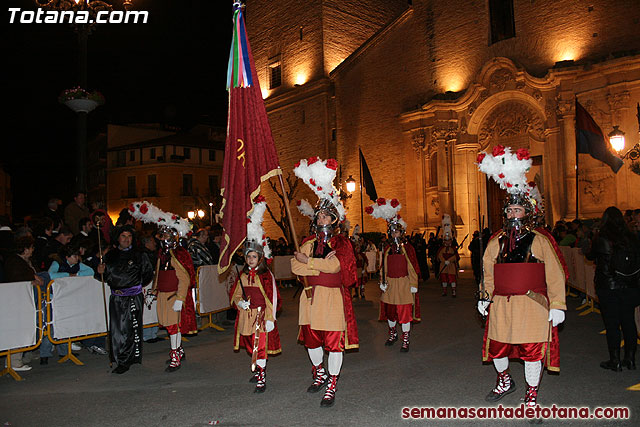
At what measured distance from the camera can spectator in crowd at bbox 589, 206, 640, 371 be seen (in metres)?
6.77

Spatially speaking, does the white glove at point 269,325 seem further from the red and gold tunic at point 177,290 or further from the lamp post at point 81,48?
the lamp post at point 81,48

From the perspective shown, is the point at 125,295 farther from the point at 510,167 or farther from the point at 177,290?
the point at 510,167

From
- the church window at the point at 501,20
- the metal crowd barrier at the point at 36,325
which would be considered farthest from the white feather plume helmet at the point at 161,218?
Result: the church window at the point at 501,20

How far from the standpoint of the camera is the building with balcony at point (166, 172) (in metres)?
54.9

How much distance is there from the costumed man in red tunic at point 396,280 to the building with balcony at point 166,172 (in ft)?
146

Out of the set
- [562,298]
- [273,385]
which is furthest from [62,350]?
[562,298]

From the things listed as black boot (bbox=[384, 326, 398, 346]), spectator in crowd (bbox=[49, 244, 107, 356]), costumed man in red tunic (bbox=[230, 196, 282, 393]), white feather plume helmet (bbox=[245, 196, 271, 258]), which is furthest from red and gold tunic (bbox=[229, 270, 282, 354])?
spectator in crowd (bbox=[49, 244, 107, 356])

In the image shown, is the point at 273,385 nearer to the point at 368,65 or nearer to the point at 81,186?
the point at 81,186

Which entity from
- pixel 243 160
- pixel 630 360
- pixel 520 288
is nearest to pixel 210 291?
pixel 243 160

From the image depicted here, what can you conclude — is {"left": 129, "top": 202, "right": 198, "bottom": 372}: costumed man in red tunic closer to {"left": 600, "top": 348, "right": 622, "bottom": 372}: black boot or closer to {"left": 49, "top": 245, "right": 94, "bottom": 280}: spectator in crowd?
{"left": 49, "top": 245, "right": 94, "bottom": 280}: spectator in crowd

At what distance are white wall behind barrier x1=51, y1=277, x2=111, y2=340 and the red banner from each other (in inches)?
135

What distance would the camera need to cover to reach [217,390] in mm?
6512

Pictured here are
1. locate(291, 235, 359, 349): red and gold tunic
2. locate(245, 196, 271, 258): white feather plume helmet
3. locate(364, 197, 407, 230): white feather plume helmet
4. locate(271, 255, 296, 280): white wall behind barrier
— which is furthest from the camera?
locate(271, 255, 296, 280): white wall behind barrier

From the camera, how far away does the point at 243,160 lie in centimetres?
620
